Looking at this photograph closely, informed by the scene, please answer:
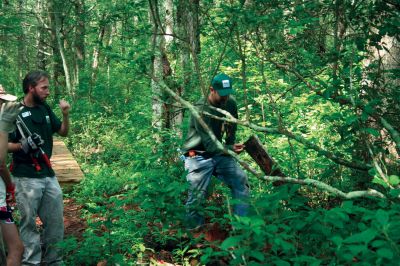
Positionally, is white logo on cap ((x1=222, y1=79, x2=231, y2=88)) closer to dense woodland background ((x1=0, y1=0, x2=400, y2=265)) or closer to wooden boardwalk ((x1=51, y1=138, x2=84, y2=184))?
dense woodland background ((x1=0, y1=0, x2=400, y2=265))

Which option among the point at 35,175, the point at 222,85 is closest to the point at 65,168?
the point at 35,175

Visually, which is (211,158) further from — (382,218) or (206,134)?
(382,218)

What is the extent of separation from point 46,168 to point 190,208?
163 cm

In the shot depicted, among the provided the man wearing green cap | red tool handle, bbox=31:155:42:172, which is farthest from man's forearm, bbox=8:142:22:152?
the man wearing green cap

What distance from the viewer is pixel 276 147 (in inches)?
328

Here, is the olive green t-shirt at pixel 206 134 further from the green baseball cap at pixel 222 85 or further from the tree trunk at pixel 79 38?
the tree trunk at pixel 79 38

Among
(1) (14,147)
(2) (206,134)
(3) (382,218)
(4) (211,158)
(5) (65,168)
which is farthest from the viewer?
(5) (65,168)

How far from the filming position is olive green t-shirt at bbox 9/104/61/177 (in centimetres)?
573

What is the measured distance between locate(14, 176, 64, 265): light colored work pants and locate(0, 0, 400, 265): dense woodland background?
0.36 metres

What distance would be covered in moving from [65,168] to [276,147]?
14.1 feet

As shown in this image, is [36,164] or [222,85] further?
[222,85]

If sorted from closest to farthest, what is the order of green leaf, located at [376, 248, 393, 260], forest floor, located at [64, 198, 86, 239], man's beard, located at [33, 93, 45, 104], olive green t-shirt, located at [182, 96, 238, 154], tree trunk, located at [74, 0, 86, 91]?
green leaf, located at [376, 248, 393, 260] → man's beard, located at [33, 93, 45, 104] → olive green t-shirt, located at [182, 96, 238, 154] → forest floor, located at [64, 198, 86, 239] → tree trunk, located at [74, 0, 86, 91]

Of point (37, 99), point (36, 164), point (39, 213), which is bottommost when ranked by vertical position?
point (39, 213)

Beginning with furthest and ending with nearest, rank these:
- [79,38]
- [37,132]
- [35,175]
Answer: [79,38], [37,132], [35,175]
